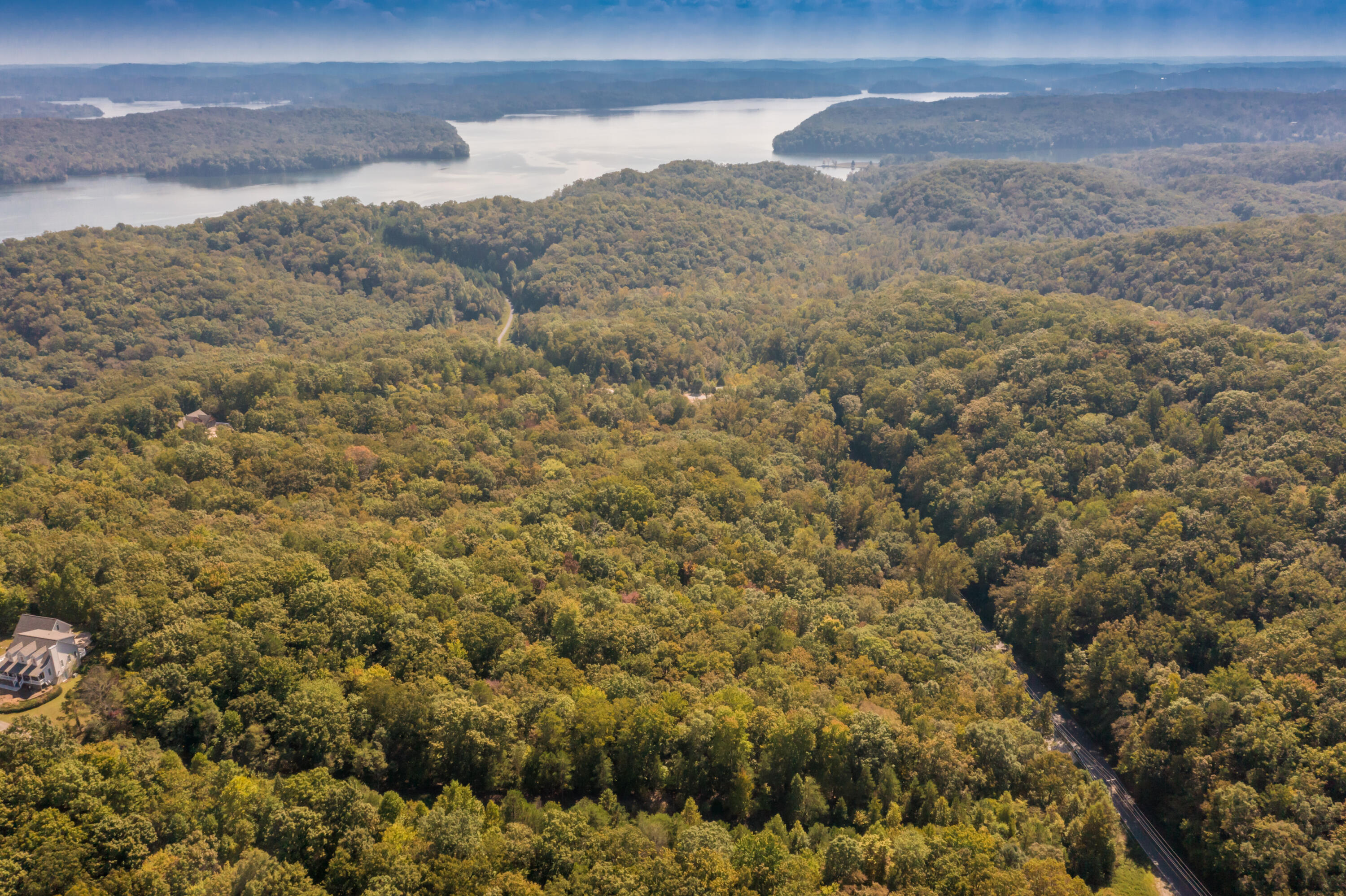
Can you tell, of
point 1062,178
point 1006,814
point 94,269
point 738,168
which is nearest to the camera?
point 1006,814

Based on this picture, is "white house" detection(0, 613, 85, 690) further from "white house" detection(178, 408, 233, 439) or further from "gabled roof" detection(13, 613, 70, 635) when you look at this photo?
"white house" detection(178, 408, 233, 439)

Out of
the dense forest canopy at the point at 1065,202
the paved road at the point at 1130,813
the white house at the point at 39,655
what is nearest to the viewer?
the white house at the point at 39,655

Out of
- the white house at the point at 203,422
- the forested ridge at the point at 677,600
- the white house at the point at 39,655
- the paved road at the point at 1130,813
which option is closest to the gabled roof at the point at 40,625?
the white house at the point at 39,655

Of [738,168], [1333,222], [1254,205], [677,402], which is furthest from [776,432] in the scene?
[1254,205]

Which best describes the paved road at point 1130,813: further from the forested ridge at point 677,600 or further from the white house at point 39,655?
the white house at point 39,655

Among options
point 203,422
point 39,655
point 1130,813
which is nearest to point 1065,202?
point 1130,813

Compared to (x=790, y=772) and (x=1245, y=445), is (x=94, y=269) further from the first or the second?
(x=1245, y=445)
